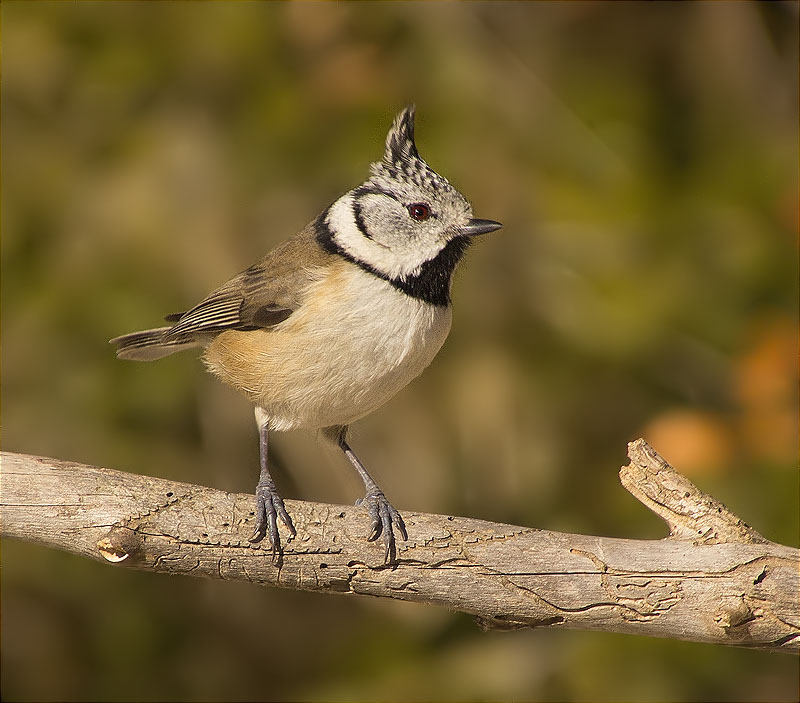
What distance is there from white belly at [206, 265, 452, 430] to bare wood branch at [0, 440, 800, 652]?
45cm

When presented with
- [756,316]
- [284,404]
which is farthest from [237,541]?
[756,316]

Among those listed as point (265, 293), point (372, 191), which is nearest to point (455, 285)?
point (372, 191)

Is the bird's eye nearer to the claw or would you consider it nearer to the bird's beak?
the bird's beak

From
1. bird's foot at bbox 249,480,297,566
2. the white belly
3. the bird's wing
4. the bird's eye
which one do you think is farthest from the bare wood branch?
the bird's eye

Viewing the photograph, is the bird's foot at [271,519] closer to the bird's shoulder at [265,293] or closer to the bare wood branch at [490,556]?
the bare wood branch at [490,556]

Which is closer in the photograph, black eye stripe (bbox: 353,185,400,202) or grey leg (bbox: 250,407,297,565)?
grey leg (bbox: 250,407,297,565)

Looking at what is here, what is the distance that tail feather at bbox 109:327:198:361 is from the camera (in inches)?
140

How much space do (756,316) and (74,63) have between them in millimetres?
2877

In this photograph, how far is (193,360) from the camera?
12.8ft

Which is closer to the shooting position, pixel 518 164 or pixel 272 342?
pixel 272 342

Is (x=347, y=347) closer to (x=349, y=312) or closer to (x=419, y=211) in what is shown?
(x=349, y=312)

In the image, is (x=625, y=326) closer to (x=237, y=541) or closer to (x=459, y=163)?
(x=459, y=163)

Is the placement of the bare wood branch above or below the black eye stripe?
below

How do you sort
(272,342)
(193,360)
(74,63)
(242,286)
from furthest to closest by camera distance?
(193,360) → (74,63) → (242,286) → (272,342)
